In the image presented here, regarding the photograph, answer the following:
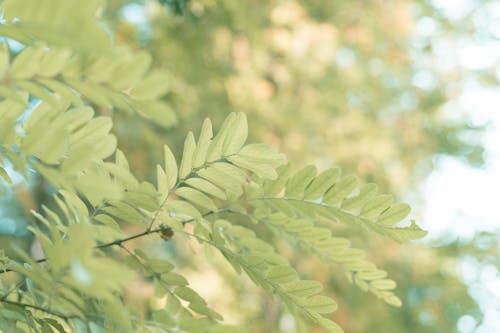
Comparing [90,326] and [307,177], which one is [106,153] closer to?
[90,326]

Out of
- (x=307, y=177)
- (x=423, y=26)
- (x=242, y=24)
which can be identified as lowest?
(x=307, y=177)

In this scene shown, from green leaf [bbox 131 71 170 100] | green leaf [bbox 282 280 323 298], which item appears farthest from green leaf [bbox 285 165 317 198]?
green leaf [bbox 131 71 170 100]

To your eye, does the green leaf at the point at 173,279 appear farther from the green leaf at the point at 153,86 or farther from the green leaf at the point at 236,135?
the green leaf at the point at 153,86

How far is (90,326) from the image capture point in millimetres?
489

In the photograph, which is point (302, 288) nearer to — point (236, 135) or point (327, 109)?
point (236, 135)

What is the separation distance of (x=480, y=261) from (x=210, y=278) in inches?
67.2

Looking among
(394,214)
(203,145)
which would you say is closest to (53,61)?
(203,145)

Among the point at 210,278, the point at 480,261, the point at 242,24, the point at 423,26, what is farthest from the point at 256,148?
the point at 423,26

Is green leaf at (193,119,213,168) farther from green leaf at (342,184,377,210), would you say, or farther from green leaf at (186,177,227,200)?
green leaf at (342,184,377,210)

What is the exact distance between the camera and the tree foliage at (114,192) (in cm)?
→ 42

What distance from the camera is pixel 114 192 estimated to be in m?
0.42

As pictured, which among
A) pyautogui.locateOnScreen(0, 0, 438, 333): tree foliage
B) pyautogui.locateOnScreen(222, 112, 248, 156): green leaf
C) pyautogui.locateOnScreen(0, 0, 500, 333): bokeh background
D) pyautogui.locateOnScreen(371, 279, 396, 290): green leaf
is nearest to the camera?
pyautogui.locateOnScreen(0, 0, 438, 333): tree foliage

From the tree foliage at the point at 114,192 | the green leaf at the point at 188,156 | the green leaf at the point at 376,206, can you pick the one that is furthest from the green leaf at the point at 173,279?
the green leaf at the point at 376,206

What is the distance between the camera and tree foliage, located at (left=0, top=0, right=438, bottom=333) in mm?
417
